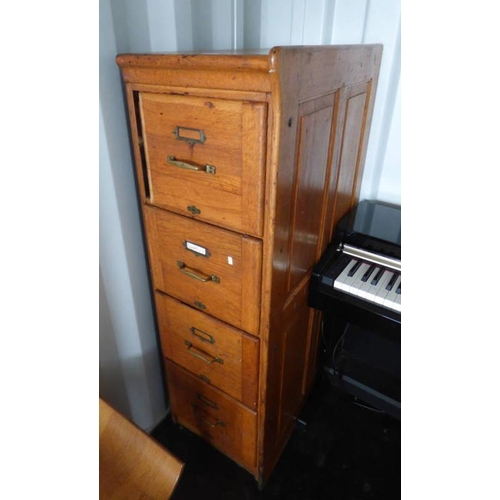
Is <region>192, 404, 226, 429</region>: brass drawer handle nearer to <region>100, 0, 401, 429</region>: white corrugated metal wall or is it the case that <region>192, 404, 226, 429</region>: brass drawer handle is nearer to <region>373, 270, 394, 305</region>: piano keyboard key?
<region>100, 0, 401, 429</region>: white corrugated metal wall

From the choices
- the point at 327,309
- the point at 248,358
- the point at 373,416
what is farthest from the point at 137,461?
the point at 373,416

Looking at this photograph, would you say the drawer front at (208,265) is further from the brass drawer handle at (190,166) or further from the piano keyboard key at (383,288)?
the piano keyboard key at (383,288)

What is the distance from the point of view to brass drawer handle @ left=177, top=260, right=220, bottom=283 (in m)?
1.01

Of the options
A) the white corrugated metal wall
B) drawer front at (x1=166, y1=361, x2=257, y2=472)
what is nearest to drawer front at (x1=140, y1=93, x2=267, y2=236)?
the white corrugated metal wall

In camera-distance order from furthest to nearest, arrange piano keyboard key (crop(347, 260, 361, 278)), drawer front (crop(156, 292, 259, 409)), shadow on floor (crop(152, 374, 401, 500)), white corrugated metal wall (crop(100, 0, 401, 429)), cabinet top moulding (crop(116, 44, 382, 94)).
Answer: shadow on floor (crop(152, 374, 401, 500))
piano keyboard key (crop(347, 260, 361, 278))
drawer front (crop(156, 292, 259, 409))
white corrugated metal wall (crop(100, 0, 401, 429))
cabinet top moulding (crop(116, 44, 382, 94))

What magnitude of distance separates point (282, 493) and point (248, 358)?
0.65 metres

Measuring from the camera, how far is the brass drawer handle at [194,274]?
1013 mm

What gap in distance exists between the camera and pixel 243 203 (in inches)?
33.0

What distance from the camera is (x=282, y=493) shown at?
1.32 meters

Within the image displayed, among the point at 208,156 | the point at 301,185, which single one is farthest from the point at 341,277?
the point at 208,156

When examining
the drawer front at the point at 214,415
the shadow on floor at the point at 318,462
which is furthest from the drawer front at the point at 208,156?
the shadow on floor at the point at 318,462

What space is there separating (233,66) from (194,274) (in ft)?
1.87
